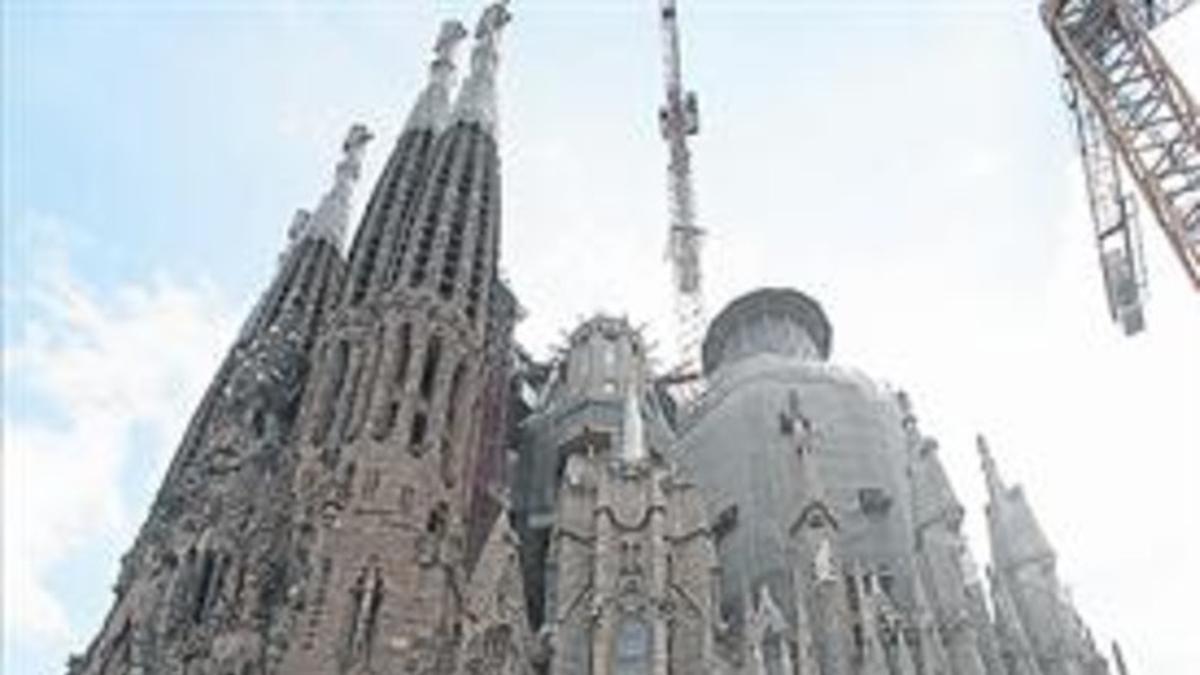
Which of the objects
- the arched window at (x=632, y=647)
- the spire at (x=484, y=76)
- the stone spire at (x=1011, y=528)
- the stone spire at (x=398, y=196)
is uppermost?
the spire at (x=484, y=76)

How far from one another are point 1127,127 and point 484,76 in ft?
94.3

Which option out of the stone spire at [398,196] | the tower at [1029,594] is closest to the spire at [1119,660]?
the tower at [1029,594]

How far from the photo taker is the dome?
6041 centimetres

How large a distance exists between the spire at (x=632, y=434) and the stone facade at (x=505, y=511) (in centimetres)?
11

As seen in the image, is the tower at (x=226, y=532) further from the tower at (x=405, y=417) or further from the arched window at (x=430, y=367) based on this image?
the arched window at (x=430, y=367)

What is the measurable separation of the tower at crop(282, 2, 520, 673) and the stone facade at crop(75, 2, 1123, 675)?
0.08 m

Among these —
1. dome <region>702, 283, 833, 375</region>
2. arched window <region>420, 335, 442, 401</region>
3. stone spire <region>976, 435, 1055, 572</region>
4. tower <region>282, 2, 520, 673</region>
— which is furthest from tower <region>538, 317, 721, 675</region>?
dome <region>702, 283, 833, 375</region>

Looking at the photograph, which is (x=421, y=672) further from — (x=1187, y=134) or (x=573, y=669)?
(x=1187, y=134)

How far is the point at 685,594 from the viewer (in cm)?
3978

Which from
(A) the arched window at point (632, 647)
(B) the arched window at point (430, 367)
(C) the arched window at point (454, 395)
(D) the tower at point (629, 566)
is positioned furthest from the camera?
(B) the arched window at point (430, 367)

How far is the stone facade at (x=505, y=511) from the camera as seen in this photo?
38.2 m

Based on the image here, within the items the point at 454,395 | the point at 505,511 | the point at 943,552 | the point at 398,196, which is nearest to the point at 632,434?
the point at 505,511

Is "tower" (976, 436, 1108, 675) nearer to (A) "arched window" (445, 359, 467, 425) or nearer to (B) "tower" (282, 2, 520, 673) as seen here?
(B) "tower" (282, 2, 520, 673)

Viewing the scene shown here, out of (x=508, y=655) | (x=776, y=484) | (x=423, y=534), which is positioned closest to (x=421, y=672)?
(x=508, y=655)
